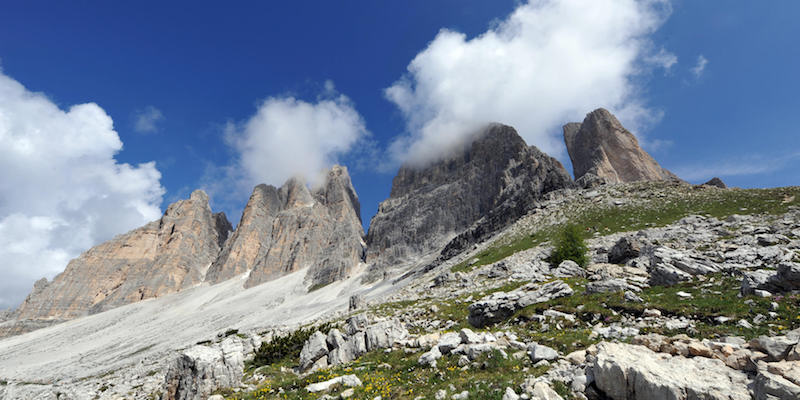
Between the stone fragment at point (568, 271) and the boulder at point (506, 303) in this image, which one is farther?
the stone fragment at point (568, 271)

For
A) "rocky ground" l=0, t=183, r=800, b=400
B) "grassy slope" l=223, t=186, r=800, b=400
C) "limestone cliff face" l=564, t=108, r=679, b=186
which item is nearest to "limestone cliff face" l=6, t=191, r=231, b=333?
"rocky ground" l=0, t=183, r=800, b=400

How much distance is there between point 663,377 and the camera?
8.76m

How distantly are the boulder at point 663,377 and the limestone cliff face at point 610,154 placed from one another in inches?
5832

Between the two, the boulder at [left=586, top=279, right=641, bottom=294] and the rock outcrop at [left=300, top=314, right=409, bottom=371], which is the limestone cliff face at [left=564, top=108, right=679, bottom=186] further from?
the rock outcrop at [left=300, top=314, right=409, bottom=371]

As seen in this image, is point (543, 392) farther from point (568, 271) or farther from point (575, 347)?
point (568, 271)

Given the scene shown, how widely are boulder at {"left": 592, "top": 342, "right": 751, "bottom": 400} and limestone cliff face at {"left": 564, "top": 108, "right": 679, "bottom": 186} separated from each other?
14812 centimetres

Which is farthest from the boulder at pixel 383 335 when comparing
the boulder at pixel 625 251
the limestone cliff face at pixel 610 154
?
the limestone cliff face at pixel 610 154

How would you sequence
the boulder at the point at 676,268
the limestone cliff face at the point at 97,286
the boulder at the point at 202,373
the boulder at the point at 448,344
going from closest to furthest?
1. the boulder at the point at 448,344
2. the boulder at the point at 202,373
3. the boulder at the point at 676,268
4. the limestone cliff face at the point at 97,286

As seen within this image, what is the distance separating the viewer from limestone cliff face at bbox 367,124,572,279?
143625mm

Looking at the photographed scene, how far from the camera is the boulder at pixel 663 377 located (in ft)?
26.8

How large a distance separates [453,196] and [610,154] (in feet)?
237

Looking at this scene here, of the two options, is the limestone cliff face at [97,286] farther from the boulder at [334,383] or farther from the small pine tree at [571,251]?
the boulder at [334,383]

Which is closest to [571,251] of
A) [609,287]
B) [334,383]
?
[609,287]

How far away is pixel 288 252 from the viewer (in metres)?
196
